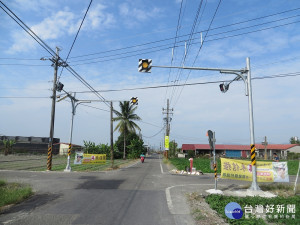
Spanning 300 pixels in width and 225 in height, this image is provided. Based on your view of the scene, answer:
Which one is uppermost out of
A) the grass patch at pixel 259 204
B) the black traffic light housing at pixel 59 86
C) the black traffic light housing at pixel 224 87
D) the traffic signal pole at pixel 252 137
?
the black traffic light housing at pixel 59 86

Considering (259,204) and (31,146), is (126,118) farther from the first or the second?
(259,204)

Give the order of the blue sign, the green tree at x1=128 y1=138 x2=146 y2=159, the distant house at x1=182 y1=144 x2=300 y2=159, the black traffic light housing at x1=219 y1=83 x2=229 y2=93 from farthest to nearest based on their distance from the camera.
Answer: the distant house at x1=182 y1=144 x2=300 y2=159, the green tree at x1=128 y1=138 x2=146 y2=159, the black traffic light housing at x1=219 y1=83 x2=229 y2=93, the blue sign

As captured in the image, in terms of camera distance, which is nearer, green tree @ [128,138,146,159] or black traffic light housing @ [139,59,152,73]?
black traffic light housing @ [139,59,152,73]

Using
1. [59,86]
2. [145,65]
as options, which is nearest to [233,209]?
[145,65]

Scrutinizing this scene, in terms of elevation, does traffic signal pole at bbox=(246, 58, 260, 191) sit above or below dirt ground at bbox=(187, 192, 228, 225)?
above

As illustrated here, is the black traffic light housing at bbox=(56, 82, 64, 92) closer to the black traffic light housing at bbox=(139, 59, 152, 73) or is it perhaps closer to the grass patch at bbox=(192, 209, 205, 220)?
the black traffic light housing at bbox=(139, 59, 152, 73)

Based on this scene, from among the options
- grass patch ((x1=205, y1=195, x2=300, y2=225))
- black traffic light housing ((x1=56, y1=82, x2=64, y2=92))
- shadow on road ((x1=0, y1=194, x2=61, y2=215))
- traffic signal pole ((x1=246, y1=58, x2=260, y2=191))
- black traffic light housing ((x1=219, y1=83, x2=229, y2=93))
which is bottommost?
shadow on road ((x1=0, y1=194, x2=61, y2=215))

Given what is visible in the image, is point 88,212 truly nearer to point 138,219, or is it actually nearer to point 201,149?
point 138,219

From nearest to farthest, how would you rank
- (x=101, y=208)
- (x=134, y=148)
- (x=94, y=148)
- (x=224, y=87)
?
(x=101, y=208), (x=224, y=87), (x=94, y=148), (x=134, y=148)

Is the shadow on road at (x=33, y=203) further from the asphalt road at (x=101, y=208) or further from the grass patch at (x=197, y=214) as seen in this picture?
the grass patch at (x=197, y=214)

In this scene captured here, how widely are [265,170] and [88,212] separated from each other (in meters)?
8.57

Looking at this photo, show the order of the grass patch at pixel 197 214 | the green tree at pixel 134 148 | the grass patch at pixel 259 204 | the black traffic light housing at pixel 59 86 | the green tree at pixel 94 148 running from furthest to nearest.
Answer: the green tree at pixel 134 148, the green tree at pixel 94 148, the black traffic light housing at pixel 59 86, the grass patch at pixel 197 214, the grass patch at pixel 259 204

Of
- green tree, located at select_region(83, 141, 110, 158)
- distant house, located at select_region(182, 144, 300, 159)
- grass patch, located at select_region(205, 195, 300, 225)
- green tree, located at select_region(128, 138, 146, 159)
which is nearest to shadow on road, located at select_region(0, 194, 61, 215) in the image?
grass patch, located at select_region(205, 195, 300, 225)

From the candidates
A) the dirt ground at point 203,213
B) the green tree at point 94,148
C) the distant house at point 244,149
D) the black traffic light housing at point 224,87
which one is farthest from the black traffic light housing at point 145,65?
the distant house at point 244,149
